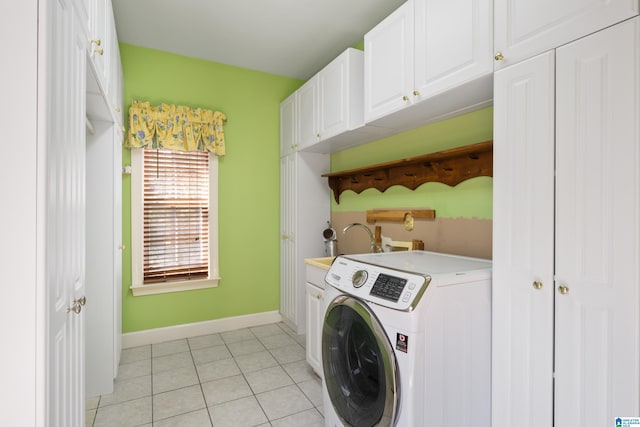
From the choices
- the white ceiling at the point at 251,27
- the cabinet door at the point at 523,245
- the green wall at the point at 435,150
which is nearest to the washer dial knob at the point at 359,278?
the cabinet door at the point at 523,245

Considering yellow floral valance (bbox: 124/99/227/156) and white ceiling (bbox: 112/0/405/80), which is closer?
white ceiling (bbox: 112/0/405/80)

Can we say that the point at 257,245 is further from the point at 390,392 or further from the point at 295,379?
the point at 390,392

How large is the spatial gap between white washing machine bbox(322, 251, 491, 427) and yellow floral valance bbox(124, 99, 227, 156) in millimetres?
2267

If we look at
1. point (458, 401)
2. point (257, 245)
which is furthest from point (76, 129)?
point (257, 245)

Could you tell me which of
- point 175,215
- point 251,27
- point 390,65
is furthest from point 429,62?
point 175,215

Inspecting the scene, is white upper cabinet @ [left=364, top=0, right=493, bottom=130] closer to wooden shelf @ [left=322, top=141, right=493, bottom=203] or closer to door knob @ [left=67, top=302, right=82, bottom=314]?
wooden shelf @ [left=322, top=141, right=493, bottom=203]

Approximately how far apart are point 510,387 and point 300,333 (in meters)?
2.23

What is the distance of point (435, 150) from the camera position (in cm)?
218

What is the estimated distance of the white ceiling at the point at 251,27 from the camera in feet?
7.98

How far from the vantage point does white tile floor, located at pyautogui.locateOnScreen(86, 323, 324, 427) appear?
1964mm

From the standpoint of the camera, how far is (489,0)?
1396 mm

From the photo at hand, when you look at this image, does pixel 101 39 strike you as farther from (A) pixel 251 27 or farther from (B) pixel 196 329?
(B) pixel 196 329

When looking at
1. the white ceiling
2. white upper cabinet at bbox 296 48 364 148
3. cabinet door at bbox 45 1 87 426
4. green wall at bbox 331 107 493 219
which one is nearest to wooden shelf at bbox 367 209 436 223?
green wall at bbox 331 107 493 219

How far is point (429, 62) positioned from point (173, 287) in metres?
2.94
